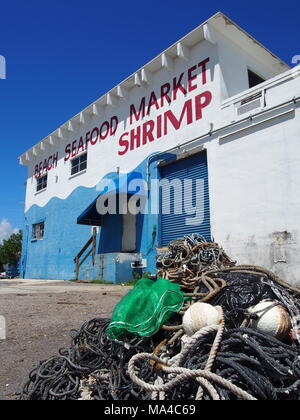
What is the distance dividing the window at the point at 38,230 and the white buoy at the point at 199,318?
18.5 metres

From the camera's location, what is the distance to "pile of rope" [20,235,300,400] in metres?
2.08

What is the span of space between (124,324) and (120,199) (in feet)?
34.9

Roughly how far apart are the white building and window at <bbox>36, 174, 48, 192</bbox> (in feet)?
9.80

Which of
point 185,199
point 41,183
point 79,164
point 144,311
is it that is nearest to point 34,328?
point 144,311

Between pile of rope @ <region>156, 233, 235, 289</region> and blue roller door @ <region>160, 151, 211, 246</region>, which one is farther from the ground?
blue roller door @ <region>160, 151, 211, 246</region>

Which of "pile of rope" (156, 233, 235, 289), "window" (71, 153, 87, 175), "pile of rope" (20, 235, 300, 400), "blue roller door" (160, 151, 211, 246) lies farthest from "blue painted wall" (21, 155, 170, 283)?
"pile of rope" (20, 235, 300, 400)

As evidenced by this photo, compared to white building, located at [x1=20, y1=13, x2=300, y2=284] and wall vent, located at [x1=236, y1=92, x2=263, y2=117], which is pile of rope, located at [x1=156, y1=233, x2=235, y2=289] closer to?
white building, located at [x1=20, y1=13, x2=300, y2=284]

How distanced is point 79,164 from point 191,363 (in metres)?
16.2

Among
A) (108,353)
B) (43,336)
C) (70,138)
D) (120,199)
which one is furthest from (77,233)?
(108,353)

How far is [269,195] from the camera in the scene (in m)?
8.69

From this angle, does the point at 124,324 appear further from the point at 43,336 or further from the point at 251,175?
the point at 251,175

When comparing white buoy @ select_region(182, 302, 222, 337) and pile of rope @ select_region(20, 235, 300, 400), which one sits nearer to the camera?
pile of rope @ select_region(20, 235, 300, 400)

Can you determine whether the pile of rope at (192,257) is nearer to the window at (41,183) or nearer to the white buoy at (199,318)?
the white buoy at (199,318)

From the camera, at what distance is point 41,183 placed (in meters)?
21.2
